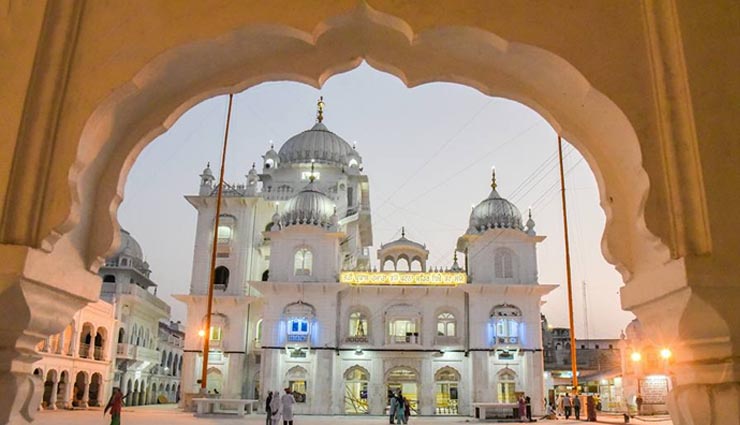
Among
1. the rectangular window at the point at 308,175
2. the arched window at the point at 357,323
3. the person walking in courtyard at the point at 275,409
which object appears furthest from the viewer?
the rectangular window at the point at 308,175

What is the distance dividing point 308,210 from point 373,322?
245 inches

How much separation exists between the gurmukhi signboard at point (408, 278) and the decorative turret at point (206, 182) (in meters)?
9.27

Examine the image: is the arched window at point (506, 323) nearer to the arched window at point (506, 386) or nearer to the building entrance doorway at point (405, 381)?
the arched window at point (506, 386)

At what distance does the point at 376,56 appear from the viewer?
3.77 m

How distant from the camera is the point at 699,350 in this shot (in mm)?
2908

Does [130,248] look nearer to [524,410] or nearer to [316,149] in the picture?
[316,149]

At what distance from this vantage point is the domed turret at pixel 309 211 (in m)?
30.1

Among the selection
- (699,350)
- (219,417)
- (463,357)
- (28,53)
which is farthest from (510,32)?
(463,357)

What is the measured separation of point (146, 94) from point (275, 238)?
26592 millimetres

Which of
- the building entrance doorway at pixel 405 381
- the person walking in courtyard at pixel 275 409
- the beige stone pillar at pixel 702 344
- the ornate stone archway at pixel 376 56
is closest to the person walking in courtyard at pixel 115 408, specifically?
the person walking in courtyard at pixel 275 409

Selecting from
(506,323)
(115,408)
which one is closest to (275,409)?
(115,408)

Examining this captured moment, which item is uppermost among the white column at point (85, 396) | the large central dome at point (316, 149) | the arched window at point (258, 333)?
the large central dome at point (316, 149)

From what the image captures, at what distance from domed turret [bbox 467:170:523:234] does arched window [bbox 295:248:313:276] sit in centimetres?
809

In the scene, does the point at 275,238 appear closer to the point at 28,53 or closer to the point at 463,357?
the point at 463,357
